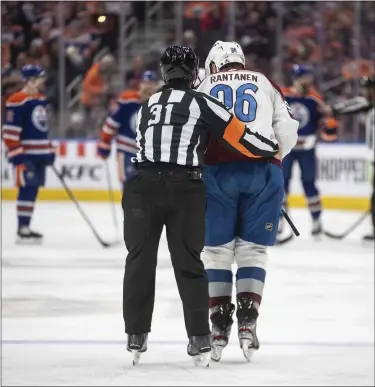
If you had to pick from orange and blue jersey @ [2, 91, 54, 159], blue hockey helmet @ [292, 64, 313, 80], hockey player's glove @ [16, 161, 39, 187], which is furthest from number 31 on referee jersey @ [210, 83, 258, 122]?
Result: hockey player's glove @ [16, 161, 39, 187]

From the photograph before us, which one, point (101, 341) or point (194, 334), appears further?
point (101, 341)

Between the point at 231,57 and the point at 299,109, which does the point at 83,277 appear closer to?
the point at 299,109

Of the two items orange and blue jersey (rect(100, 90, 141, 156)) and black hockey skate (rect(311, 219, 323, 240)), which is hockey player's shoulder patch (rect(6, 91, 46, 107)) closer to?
orange and blue jersey (rect(100, 90, 141, 156))

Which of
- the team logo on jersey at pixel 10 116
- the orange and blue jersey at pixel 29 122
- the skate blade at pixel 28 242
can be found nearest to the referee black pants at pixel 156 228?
the orange and blue jersey at pixel 29 122

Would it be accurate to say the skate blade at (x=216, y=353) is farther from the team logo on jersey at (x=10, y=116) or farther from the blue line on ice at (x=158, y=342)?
the team logo on jersey at (x=10, y=116)

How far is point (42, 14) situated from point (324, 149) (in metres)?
4.04

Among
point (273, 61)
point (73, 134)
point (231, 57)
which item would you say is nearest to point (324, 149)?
point (273, 61)

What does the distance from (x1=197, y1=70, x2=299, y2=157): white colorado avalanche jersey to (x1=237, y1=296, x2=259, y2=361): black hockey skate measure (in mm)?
427

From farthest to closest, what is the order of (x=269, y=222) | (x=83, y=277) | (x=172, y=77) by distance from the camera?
(x=83, y=277) → (x=269, y=222) → (x=172, y=77)

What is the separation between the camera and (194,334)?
2.61 meters

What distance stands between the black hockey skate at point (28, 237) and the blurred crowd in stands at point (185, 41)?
10.4 ft

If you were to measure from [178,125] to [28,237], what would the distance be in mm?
9672

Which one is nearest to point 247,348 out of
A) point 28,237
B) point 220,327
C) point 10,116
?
point 220,327

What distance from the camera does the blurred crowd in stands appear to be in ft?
47.4
